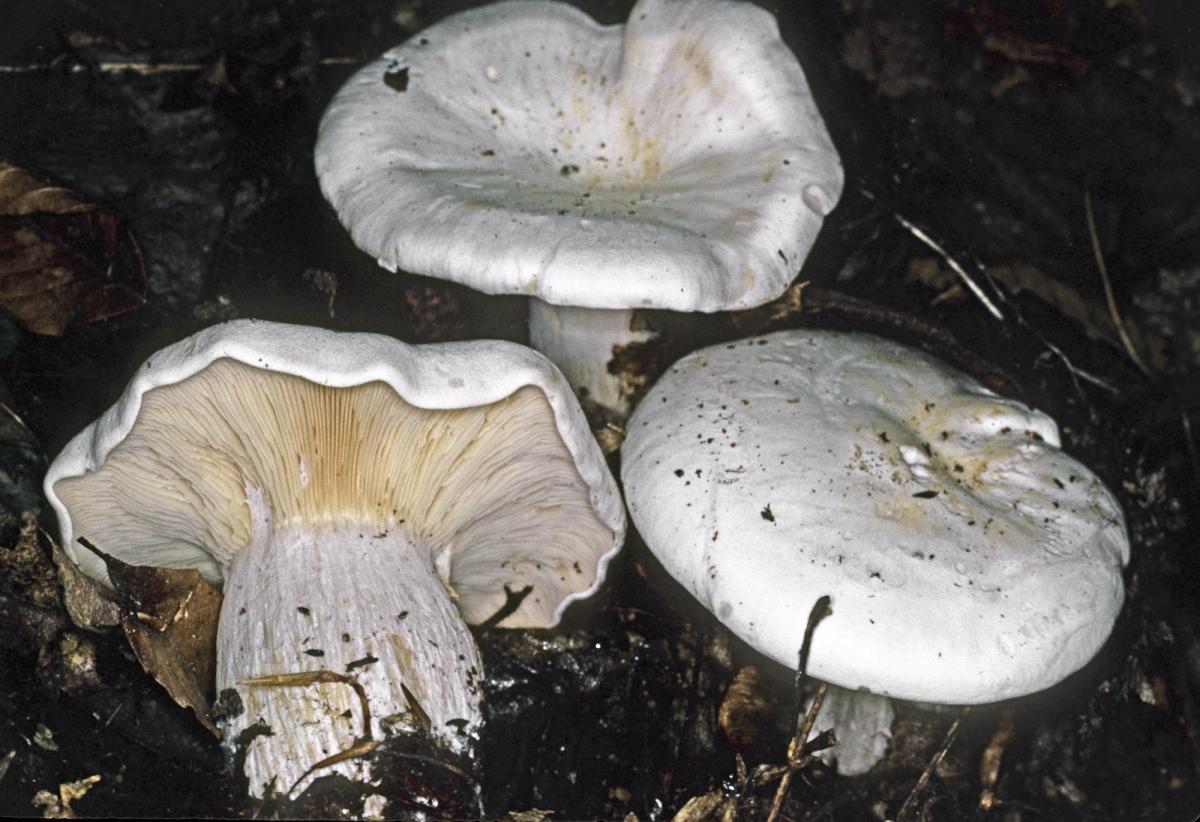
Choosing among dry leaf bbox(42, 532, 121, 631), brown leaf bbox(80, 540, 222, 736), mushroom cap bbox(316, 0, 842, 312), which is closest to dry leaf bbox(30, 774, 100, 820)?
brown leaf bbox(80, 540, 222, 736)

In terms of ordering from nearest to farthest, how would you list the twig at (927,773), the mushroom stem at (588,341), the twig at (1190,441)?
the twig at (927,773) → the mushroom stem at (588,341) → the twig at (1190,441)

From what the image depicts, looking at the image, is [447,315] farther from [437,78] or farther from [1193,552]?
[1193,552]

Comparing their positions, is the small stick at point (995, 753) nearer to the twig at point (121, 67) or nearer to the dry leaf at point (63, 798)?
the dry leaf at point (63, 798)

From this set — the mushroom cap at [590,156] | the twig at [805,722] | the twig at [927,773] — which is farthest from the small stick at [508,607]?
the twig at [927,773]

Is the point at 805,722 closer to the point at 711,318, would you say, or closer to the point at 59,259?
the point at 711,318

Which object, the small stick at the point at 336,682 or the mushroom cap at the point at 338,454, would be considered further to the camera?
the small stick at the point at 336,682

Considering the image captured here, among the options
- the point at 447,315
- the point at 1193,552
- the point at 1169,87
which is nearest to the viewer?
the point at 1193,552

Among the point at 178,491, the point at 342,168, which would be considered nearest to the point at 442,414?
the point at 178,491

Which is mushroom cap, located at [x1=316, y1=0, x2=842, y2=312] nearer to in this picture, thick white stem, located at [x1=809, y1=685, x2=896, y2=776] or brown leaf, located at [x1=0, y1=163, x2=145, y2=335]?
brown leaf, located at [x1=0, y1=163, x2=145, y2=335]
